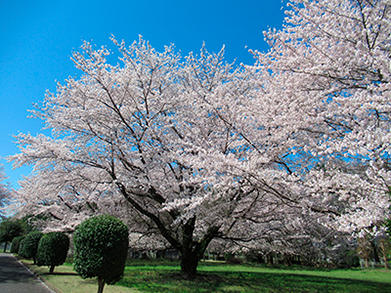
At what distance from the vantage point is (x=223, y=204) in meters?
7.75

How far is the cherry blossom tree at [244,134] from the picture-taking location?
4.53 m

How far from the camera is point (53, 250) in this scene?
1069cm

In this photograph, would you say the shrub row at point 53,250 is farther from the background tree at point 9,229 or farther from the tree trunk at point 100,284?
the background tree at point 9,229

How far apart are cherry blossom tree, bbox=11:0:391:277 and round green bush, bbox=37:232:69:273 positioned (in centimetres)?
192

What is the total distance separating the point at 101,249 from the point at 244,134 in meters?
4.67

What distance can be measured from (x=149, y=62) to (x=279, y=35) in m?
4.29

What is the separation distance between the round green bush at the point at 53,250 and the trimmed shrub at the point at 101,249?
5.26 m

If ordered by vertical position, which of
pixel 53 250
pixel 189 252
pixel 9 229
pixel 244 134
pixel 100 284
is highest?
pixel 244 134

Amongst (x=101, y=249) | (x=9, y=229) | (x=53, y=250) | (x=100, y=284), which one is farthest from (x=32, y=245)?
(x=9, y=229)

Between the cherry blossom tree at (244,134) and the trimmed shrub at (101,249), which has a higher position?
the cherry blossom tree at (244,134)

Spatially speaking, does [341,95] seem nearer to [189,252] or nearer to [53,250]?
[189,252]

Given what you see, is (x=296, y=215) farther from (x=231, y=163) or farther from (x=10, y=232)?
(x=10, y=232)

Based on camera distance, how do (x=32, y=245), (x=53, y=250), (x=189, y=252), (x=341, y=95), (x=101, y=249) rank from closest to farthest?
(x=341, y=95), (x=101, y=249), (x=189, y=252), (x=53, y=250), (x=32, y=245)

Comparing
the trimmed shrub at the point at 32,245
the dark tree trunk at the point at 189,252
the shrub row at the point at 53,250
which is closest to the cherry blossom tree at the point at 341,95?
the dark tree trunk at the point at 189,252
